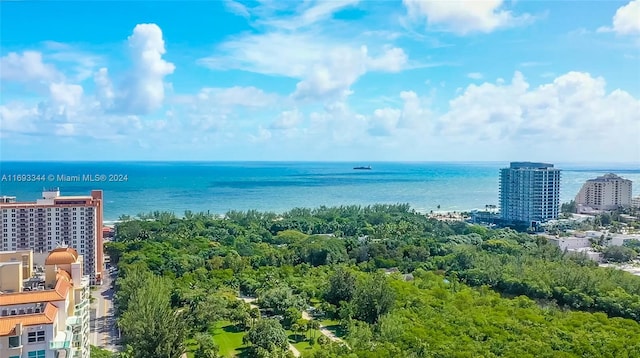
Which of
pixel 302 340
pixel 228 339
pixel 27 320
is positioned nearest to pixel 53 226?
pixel 228 339

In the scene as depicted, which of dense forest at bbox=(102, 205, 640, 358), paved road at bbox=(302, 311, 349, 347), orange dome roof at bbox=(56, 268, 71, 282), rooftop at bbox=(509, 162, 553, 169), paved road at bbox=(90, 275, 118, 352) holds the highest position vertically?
rooftop at bbox=(509, 162, 553, 169)

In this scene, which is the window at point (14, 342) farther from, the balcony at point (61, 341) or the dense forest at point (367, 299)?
the dense forest at point (367, 299)

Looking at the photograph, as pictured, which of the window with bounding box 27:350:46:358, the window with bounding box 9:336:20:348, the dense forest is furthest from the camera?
the dense forest

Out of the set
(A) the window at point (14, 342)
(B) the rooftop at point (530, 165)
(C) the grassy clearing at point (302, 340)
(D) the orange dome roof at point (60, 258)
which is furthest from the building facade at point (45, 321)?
(B) the rooftop at point (530, 165)

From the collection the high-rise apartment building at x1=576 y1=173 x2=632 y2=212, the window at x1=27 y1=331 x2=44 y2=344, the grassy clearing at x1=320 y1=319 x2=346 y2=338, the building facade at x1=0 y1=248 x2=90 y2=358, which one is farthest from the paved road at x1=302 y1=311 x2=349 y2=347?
the high-rise apartment building at x1=576 y1=173 x2=632 y2=212

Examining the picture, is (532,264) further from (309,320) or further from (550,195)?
(550,195)

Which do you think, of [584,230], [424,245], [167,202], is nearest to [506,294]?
[424,245]

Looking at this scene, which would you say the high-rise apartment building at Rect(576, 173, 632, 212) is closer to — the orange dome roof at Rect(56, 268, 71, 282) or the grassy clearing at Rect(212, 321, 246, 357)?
the grassy clearing at Rect(212, 321, 246, 357)
